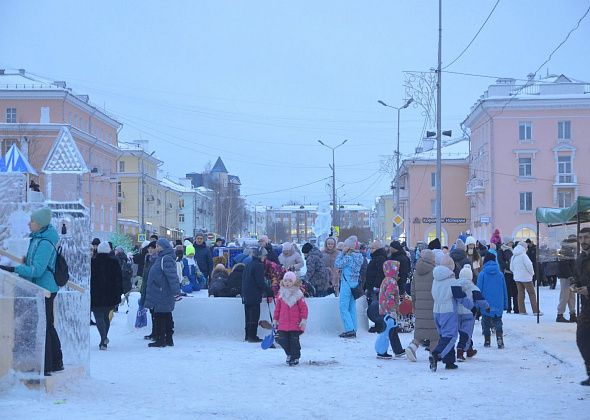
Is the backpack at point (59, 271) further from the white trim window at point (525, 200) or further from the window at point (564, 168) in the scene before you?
the window at point (564, 168)

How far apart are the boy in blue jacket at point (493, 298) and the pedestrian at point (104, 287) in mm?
6125

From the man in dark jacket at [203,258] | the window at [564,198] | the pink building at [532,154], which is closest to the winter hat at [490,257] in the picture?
the man in dark jacket at [203,258]

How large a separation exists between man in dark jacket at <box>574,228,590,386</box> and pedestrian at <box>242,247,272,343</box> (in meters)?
6.64

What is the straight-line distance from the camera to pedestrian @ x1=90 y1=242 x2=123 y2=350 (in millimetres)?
14930

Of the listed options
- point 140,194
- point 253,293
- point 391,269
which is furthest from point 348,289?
point 140,194

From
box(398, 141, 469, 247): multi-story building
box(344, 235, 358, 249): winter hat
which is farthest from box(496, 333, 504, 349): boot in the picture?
box(398, 141, 469, 247): multi-story building

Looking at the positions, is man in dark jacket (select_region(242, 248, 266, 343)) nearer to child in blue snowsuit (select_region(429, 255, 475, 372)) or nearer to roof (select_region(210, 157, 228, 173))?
child in blue snowsuit (select_region(429, 255, 475, 372))

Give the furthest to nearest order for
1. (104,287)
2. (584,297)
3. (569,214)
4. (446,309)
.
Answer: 1. (569,214)
2. (104,287)
3. (446,309)
4. (584,297)

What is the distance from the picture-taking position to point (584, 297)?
1122 cm

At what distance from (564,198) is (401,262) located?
48532 mm

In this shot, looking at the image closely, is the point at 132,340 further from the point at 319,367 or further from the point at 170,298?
the point at 319,367

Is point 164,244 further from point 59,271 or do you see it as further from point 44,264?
point 44,264

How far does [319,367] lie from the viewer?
1306cm

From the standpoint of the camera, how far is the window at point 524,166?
206ft
